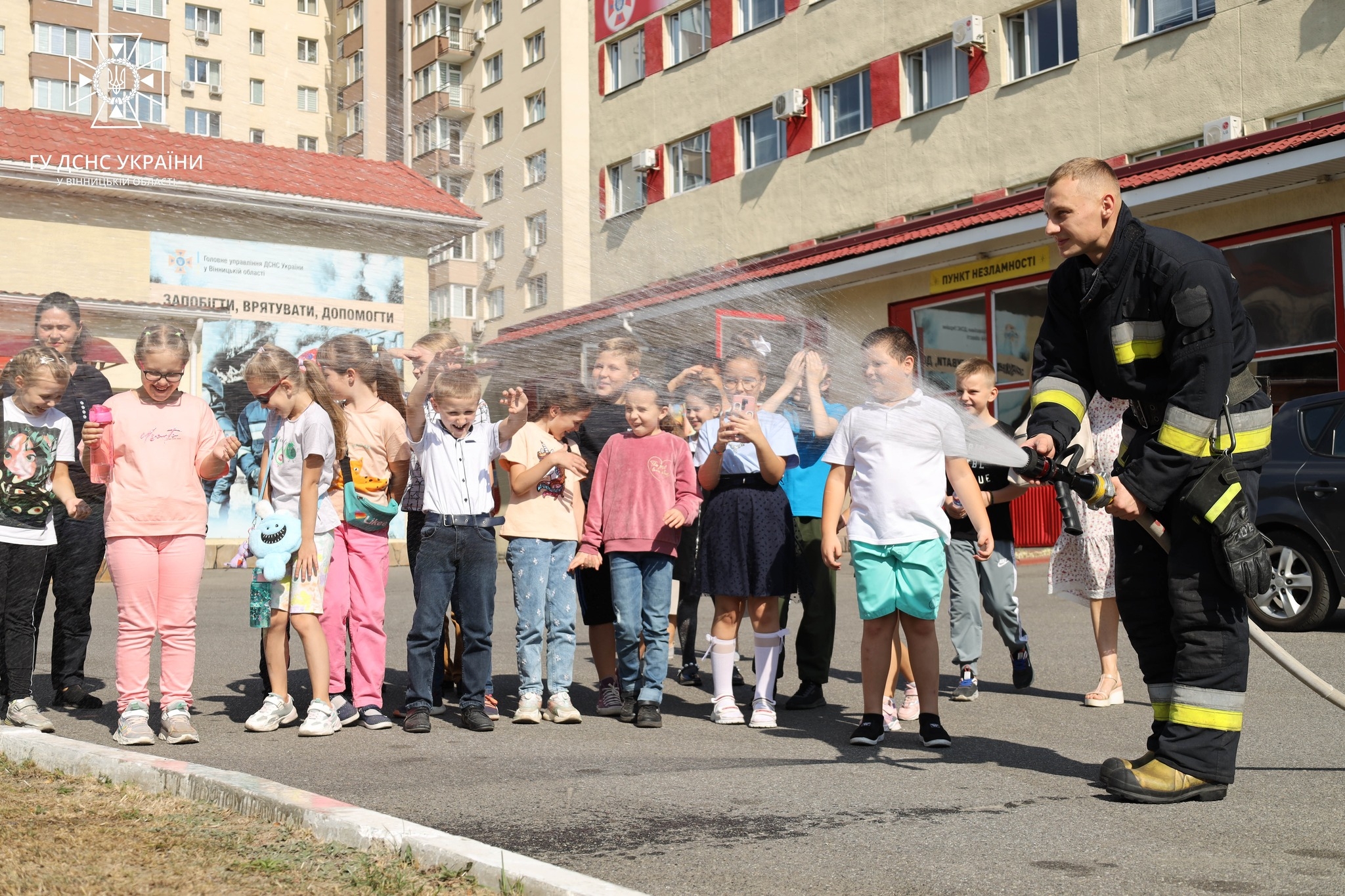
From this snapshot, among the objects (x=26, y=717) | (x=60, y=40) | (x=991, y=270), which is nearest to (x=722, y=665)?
(x=26, y=717)

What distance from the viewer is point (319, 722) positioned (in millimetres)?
6340

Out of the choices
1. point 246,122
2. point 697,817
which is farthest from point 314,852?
point 246,122

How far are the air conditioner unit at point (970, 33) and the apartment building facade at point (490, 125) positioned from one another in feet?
25.1

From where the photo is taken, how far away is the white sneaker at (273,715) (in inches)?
253

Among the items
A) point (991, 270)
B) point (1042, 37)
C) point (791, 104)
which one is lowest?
point (991, 270)

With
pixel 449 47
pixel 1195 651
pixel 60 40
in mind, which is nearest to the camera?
pixel 1195 651

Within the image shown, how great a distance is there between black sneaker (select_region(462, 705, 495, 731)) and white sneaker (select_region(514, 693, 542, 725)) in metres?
0.14

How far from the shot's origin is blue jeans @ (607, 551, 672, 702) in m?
6.86

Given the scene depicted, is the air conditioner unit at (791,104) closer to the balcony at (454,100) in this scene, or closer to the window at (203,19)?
the balcony at (454,100)

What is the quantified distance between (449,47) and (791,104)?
29.1 metres

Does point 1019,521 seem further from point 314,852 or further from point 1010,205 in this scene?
point 314,852

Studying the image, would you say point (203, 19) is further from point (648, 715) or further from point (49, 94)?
point (648, 715)

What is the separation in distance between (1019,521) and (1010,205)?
4683 mm

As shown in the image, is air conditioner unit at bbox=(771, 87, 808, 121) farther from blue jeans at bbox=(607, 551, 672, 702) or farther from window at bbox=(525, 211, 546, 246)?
blue jeans at bbox=(607, 551, 672, 702)
